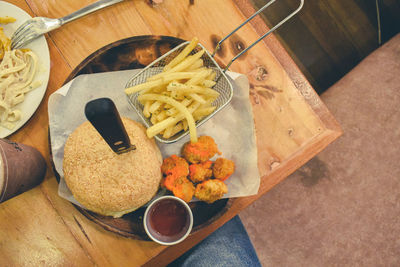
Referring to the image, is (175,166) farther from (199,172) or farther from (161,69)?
(161,69)

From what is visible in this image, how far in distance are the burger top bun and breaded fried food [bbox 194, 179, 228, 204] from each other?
10.7 inches

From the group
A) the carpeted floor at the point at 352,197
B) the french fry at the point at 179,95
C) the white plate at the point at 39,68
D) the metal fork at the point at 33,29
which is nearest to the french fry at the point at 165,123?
the french fry at the point at 179,95

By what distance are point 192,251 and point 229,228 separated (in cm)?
33

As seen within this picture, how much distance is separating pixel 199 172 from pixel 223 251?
2.57ft

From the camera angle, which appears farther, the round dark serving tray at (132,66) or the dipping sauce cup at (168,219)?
the round dark serving tray at (132,66)

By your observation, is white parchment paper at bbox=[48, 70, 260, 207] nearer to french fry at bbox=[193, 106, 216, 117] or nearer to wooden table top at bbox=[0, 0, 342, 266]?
wooden table top at bbox=[0, 0, 342, 266]

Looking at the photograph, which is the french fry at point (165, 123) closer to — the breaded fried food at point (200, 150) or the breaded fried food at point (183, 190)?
the breaded fried food at point (200, 150)

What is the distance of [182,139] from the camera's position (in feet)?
5.22

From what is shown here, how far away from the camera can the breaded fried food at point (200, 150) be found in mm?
1477

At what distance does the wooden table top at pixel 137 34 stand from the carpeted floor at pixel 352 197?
69cm

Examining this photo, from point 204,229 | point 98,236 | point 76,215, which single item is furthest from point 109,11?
point 204,229

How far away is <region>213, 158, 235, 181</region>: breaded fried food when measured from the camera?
1489 mm

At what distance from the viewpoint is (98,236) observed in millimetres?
1504

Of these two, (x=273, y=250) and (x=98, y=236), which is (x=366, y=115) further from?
(x=98, y=236)
